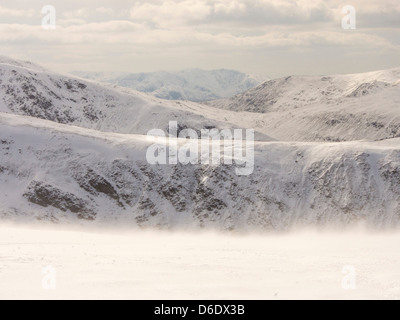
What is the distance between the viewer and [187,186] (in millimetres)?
76312

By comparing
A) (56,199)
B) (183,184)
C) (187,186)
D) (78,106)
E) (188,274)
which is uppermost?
(78,106)

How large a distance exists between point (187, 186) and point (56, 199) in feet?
63.8

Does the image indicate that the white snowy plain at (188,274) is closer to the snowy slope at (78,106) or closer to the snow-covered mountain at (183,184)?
the snow-covered mountain at (183,184)

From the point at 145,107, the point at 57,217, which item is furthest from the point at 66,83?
the point at 57,217

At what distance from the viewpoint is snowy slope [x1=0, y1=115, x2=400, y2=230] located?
7050cm

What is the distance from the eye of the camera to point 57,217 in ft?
222

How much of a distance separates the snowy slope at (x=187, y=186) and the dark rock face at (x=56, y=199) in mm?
139

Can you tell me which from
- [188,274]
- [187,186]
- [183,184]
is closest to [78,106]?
[183,184]

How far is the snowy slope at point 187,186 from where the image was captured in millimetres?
70500

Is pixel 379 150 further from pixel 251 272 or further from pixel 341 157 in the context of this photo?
pixel 251 272

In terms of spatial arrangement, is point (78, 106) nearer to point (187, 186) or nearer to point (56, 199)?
point (187, 186)

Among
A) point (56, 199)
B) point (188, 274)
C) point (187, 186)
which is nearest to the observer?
point (188, 274)

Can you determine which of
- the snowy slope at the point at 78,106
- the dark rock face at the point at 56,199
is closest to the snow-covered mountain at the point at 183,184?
the dark rock face at the point at 56,199
